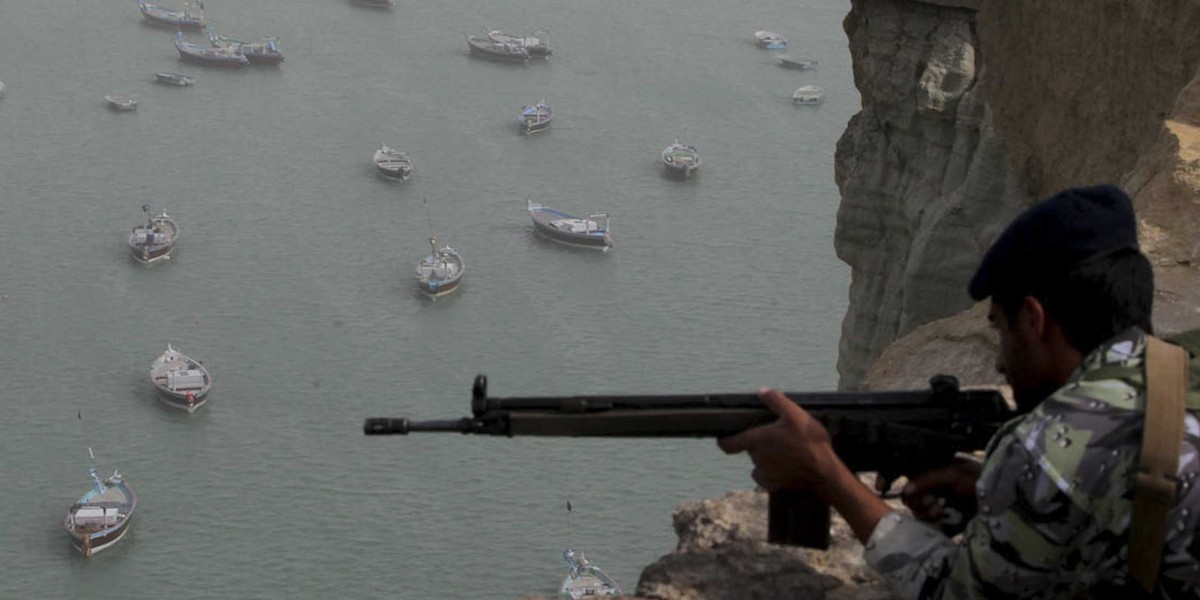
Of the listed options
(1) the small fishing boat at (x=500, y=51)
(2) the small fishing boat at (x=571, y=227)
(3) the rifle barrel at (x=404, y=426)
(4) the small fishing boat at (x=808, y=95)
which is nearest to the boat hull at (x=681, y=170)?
(2) the small fishing boat at (x=571, y=227)

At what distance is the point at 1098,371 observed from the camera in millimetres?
2740

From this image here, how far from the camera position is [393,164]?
1567 inches

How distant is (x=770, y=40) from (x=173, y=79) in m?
17.3

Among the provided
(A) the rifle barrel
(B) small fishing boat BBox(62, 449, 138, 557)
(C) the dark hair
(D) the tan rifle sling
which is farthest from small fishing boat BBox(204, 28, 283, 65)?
(D) the tan rifle sling

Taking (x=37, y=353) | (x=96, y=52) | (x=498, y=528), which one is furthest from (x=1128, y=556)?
(x=96, y=52)

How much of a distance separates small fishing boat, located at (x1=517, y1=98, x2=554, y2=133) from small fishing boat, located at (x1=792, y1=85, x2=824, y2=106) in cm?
717

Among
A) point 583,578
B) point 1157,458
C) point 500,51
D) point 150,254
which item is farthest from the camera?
point 500,51

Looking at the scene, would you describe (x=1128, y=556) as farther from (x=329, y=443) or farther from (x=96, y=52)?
(x=96, y=52)

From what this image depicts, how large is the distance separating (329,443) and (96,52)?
2138cm

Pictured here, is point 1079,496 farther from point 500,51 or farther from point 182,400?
point 500,51

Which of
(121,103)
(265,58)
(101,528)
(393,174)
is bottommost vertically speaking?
(101,528)

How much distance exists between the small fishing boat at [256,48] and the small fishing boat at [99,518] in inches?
779

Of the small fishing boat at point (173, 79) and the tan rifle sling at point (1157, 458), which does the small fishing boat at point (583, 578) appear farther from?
the small fishing boat at point (173, 79)

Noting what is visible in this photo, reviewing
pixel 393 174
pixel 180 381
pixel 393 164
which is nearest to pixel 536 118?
pixel 393 174
